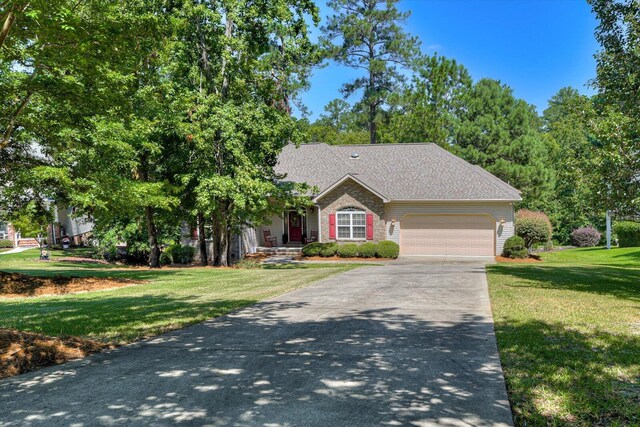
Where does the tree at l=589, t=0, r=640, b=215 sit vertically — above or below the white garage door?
above

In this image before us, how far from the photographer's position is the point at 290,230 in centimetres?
3111

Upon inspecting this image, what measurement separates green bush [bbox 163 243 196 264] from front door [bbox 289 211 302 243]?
6960 mm

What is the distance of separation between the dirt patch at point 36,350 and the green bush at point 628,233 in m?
34.8

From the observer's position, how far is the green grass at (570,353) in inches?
176

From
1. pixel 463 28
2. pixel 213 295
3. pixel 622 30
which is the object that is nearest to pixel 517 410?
pixel 213 295

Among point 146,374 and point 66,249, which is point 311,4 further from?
point 66,249

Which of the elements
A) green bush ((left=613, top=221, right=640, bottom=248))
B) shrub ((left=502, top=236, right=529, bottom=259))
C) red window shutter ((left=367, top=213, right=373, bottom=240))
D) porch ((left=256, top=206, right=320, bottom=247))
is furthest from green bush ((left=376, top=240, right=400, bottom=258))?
green bush ((left=613, top=221, right=640, bottom=248))

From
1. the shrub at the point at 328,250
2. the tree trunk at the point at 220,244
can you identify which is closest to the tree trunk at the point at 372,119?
the shrub at the point at 328,250

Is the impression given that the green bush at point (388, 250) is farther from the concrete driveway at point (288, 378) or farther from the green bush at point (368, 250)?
the concrete driveway at point (288, 378)

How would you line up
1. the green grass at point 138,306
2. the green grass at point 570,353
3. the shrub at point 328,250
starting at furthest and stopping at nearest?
the shrub at point 328,250, the green grass at point 138,306, the green grass at point 570,353

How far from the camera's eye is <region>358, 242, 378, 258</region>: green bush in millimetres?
25625

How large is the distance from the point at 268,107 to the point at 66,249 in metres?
21.9

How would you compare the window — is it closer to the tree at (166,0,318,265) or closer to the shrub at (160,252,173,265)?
the tree at (166,0,318,265)

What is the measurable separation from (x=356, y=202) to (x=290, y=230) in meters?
6.09
